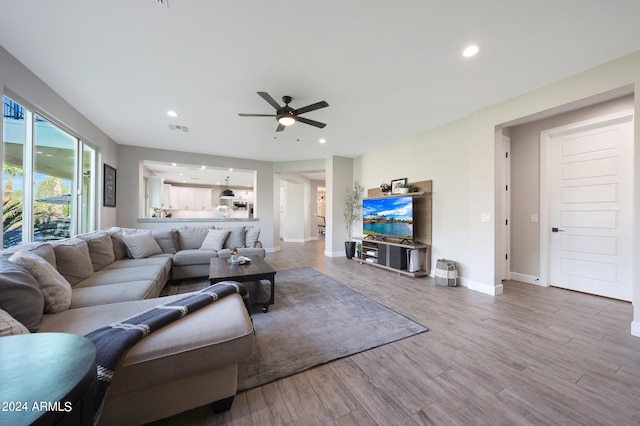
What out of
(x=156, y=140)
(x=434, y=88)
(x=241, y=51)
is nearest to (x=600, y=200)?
(x=434, y=88)

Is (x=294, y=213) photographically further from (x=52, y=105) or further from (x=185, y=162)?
(x=52, y=105)

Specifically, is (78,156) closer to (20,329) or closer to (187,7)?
(187,7)

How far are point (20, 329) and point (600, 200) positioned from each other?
5451mm

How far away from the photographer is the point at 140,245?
11.3 feet

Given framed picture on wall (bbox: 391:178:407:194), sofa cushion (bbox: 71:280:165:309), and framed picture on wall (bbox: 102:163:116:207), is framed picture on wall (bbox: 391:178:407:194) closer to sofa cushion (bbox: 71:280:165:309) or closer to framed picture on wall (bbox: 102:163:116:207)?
sofa cushion (bbox: 71:280:165:309)

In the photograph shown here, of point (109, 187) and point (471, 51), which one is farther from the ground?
point (471, 51)

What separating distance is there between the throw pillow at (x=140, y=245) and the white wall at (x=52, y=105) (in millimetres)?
1333

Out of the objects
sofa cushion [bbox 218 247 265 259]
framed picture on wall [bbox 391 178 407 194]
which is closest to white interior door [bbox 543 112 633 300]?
framed picture on wall [bbox 391 178 407 194]

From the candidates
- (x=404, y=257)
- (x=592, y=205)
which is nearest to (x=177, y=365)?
(x=404, y=257)

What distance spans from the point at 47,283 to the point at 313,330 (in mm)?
1969

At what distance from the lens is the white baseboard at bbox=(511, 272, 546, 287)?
11.9ft

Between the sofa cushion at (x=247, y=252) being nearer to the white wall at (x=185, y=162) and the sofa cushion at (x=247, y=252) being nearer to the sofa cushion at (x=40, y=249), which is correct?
the sofa cushion at (x=40, y=249)

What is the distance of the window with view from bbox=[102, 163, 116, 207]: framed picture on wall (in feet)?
1.06

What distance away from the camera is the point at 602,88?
7.50 ft
